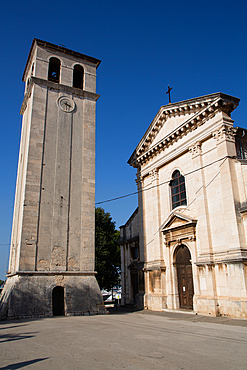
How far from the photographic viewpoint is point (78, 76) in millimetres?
22250

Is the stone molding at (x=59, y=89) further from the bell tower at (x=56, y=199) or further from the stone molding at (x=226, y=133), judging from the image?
the stone molding at (x=226, y=133)

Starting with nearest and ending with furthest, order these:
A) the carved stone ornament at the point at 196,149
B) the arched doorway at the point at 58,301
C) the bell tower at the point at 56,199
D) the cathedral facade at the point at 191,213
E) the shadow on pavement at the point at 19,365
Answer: the shadow on pavement at the point at 19,365 < the cathedral facade at the point at 191,213 < the bell tower at the point at 56,199 < the arched doorway at the point at 58,301 < the carved stone ornament at the point at 196,149

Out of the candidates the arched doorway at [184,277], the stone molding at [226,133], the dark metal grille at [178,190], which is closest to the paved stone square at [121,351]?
the arched doorway at [184,277]

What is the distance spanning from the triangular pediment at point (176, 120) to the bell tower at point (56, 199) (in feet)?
15.7

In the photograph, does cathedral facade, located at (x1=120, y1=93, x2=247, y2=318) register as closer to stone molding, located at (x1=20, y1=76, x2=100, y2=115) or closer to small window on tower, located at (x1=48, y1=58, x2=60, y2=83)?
stone molding, located at (x1=20, y1=76, x2=100, y2=115)

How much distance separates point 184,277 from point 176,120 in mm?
10252

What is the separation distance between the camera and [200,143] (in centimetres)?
1758

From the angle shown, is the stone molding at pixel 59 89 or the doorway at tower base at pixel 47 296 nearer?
the doorway at tower base at pixel 47 296

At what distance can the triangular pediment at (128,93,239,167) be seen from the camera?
16.3 m

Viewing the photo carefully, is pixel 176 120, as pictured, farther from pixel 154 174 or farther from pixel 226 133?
pixel 226 133

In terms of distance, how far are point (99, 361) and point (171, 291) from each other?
1381 cm

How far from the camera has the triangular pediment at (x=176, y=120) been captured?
1630 cm

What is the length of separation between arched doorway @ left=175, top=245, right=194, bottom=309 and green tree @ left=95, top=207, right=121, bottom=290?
15.4 meters

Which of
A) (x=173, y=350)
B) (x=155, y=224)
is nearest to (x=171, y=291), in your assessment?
(x=155, y=224)
